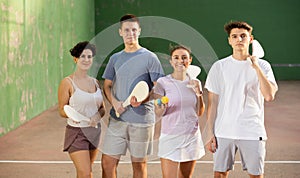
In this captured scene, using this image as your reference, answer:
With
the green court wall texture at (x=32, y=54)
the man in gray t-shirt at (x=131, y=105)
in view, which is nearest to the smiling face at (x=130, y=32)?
the man in gray t-shirt at (x=131, y=105)

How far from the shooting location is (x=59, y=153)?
525 cm

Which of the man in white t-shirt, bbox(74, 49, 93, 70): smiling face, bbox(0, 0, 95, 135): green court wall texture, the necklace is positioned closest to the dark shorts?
the necklace

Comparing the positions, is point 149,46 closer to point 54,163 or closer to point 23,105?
point 23,105

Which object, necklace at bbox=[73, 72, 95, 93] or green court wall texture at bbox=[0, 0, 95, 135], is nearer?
necklace at bbox=[73, 72, 95, 93]

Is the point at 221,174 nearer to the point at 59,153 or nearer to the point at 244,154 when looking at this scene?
the point at 244,154

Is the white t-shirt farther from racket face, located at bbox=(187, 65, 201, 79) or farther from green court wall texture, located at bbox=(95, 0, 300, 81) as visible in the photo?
green court wall texture, located at bbox=(95, 0, 300, 81)

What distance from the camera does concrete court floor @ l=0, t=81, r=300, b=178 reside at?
14.5ft

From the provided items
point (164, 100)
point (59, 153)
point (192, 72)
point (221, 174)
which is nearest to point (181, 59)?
point (192, 72)

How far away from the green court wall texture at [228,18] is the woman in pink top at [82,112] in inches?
379

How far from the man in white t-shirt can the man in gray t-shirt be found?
1.44 feet

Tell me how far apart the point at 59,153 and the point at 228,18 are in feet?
27.7

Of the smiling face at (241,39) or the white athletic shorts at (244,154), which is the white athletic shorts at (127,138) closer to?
the white athletic shorts at (244,154)

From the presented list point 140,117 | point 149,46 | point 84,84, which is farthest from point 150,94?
point 149,46

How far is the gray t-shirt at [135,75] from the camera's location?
3148 mm
